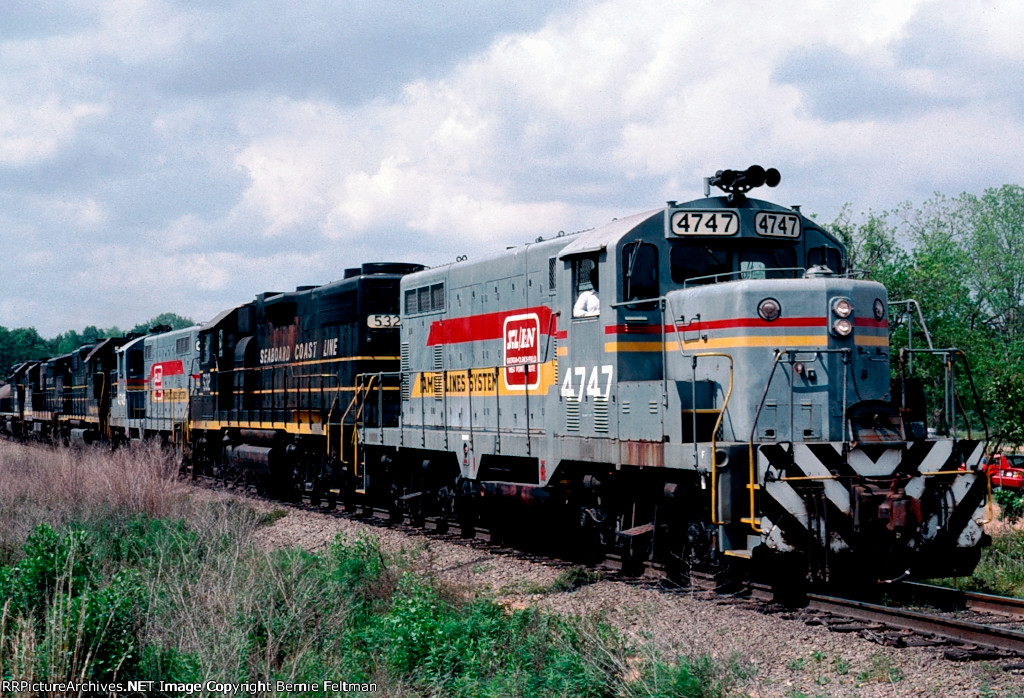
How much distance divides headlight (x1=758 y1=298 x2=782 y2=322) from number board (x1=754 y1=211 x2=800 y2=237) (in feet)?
3.94

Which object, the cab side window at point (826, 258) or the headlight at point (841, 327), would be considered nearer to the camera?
the headlight at point (841, 327)

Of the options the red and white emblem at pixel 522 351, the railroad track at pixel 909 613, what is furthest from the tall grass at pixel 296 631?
the red and white emblem at pixel 522 351

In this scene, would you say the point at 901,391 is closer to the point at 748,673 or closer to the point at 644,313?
the point at 644,313

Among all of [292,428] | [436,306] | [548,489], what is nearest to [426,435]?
[436,306]

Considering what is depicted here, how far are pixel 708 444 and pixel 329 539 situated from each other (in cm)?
713

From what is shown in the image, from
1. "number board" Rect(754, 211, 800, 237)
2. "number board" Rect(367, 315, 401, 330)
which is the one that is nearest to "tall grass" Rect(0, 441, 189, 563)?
"number board" Rect(367, 315, 401, 330)

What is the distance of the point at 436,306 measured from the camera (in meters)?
14.6

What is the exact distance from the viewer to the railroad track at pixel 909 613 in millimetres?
7566

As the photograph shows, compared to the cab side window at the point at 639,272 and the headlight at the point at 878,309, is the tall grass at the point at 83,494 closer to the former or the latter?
the cab side window at the point at 639,272

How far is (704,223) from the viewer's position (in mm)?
10164

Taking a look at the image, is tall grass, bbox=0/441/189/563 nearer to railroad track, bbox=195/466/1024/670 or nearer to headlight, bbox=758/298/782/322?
railroad track, bbox=195/466/1024/670

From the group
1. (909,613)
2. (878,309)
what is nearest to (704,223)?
(878,309)

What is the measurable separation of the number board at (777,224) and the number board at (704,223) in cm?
24

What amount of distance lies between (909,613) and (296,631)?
499 cm
